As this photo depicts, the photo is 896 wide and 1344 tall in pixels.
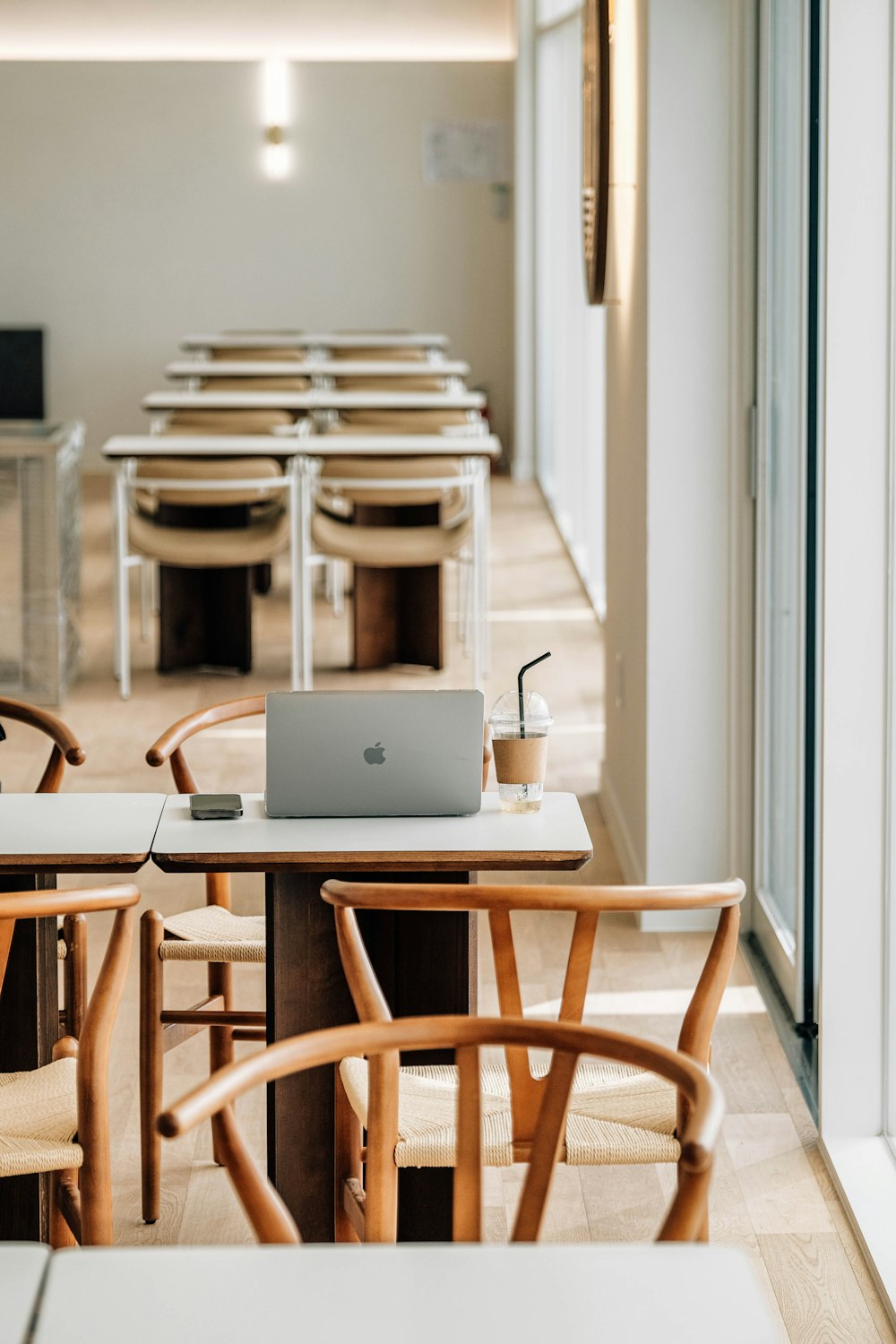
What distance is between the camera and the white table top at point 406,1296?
1219 mm

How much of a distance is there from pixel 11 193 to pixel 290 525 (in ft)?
21.4

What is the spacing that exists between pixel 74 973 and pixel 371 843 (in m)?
0.77

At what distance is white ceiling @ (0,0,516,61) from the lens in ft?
38.4

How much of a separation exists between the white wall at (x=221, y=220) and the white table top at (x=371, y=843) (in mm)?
9948

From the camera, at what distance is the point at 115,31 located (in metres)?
11.7

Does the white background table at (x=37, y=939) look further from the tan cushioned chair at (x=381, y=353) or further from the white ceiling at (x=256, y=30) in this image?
the white ceiling at (x=256, y=30)

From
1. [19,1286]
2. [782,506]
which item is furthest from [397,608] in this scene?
[19,1286]

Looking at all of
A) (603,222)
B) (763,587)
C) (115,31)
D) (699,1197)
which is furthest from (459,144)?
(699,1197)

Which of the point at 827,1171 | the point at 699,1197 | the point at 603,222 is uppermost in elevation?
the point at 603,222

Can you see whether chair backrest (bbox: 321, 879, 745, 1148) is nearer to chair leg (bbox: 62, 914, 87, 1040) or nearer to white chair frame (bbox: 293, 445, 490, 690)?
chair leg (bbox: 62, 914, 87, 1040)

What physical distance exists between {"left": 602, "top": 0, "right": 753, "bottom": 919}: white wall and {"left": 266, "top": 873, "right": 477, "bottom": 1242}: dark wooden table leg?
1.67m

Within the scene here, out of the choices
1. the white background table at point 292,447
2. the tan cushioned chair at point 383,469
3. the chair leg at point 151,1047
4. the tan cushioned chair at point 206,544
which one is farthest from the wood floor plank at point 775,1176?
the tan cushioned chair at point 206,544

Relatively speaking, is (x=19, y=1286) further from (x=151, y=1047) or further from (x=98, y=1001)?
(x=151, y=1047)

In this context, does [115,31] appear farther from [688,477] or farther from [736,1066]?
[736,1066]
